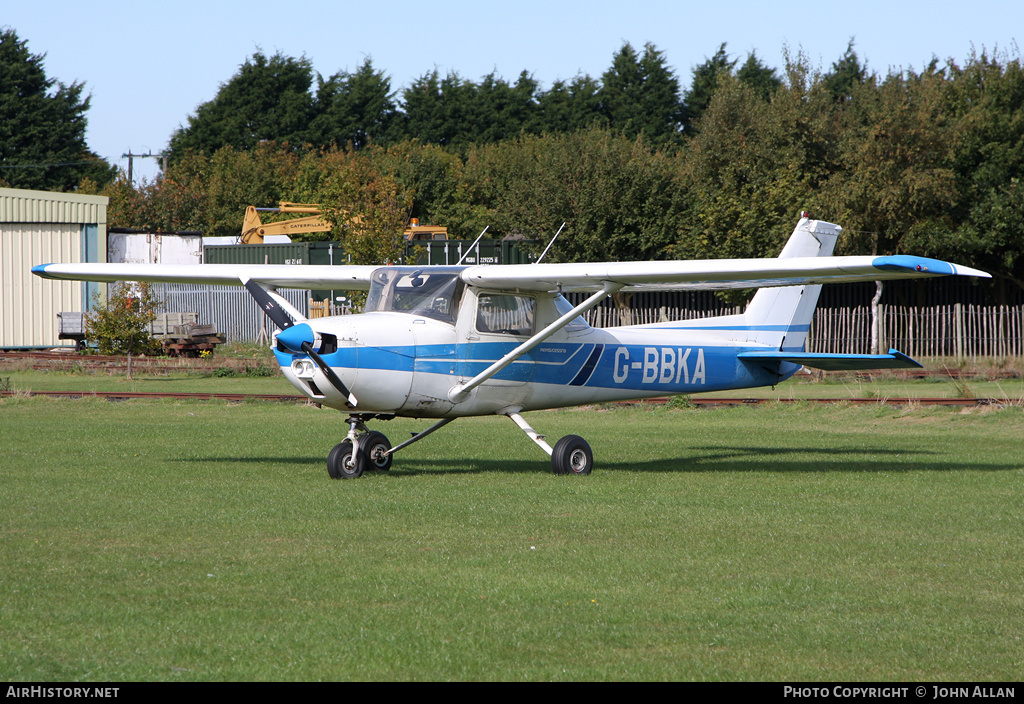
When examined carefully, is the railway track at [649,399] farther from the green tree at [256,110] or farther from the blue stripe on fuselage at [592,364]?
the green tree at [256,110]

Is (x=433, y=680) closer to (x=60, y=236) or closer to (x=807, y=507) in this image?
(x=807, y=507)

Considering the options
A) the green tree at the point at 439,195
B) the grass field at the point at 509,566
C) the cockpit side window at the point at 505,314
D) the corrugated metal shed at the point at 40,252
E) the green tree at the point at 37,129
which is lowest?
the grass field at the point at 509,566

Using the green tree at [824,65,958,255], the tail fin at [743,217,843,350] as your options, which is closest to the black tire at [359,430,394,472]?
the tail fin at [743,217,843,350]

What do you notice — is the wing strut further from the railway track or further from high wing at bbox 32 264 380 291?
the railway track

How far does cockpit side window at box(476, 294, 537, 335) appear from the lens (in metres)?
12.8

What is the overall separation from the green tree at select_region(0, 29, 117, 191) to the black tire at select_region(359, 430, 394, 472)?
2972 inches

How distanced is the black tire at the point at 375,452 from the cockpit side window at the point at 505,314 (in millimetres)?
1727

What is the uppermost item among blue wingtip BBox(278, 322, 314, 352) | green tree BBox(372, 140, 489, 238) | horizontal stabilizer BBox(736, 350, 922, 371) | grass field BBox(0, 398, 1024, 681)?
green tree BBox(372, 140, 489, 238)

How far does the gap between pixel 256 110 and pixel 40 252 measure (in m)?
52.2

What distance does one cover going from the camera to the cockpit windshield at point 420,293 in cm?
1255

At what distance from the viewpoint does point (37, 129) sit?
8212 centimetres

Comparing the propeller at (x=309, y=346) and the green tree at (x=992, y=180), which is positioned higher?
the green tree at (x=992, y=180)

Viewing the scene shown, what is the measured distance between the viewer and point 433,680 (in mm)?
4992

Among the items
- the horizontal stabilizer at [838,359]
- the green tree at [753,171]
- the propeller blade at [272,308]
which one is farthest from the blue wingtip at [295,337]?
the green tree at [753,171]
